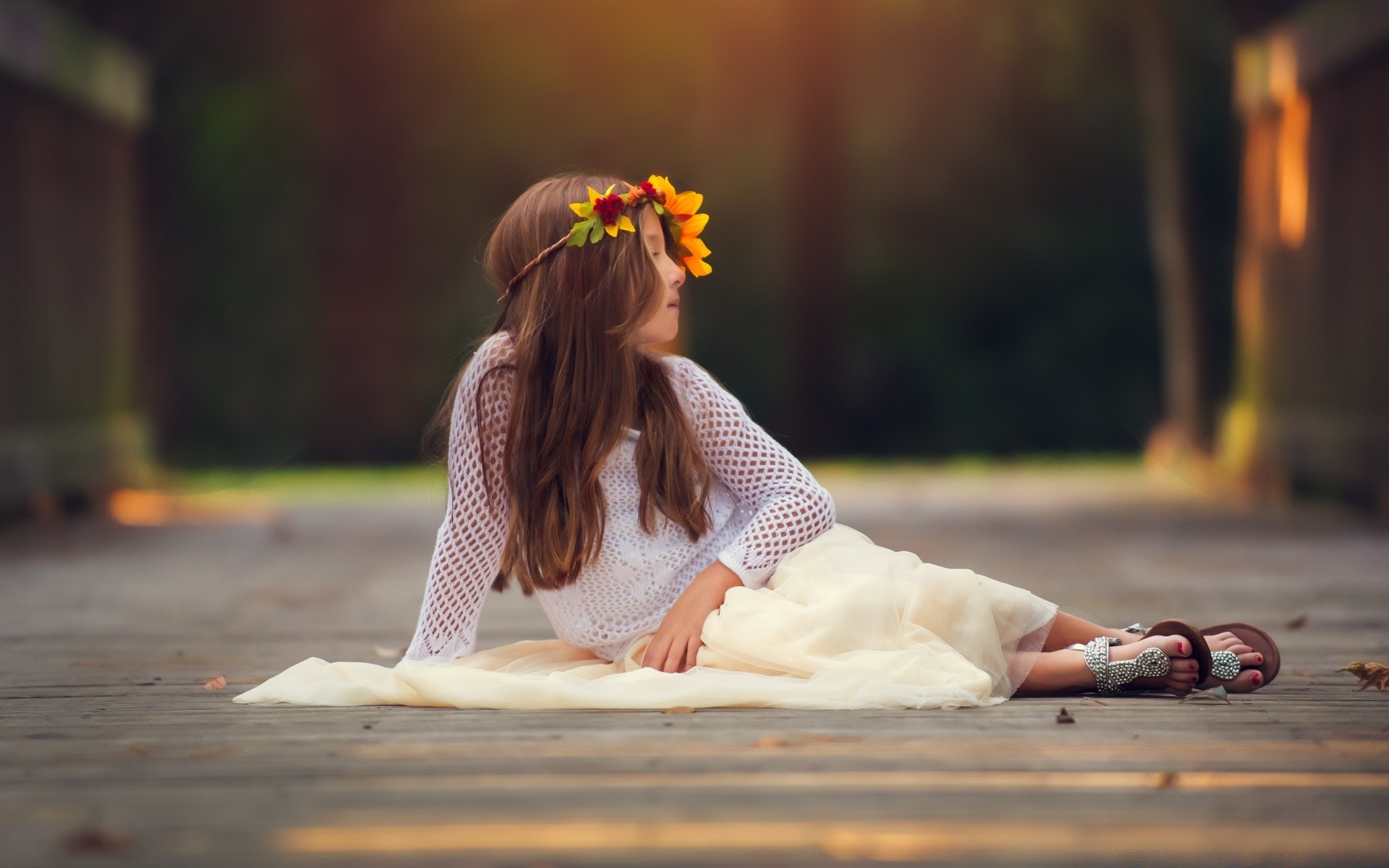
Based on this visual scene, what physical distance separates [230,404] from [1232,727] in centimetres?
1649

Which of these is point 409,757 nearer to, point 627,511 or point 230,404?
point 627,511

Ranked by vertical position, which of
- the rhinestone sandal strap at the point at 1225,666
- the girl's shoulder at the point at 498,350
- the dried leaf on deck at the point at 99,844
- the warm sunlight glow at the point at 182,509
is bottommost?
the warm sunlight glow at the point at 182,509

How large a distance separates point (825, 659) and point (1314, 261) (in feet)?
22.1

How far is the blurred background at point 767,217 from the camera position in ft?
29.1

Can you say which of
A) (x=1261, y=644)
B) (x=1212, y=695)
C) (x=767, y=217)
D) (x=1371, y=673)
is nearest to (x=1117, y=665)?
(x=1212, y=695)

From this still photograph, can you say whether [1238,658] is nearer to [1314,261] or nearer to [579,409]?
[579,409]

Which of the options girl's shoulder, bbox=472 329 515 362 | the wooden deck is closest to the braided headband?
girl's shoulder, bbox=472 329 515 362

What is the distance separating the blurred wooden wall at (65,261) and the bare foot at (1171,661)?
21.1ft

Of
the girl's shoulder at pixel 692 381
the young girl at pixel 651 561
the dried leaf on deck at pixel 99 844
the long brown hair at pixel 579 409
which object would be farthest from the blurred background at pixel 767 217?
the dried leaf on deck at pixel 99 844

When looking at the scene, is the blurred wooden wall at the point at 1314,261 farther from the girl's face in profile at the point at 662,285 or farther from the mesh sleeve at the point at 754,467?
the girl's face in profile at the point at 662,285

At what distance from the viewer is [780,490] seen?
348 centimetres

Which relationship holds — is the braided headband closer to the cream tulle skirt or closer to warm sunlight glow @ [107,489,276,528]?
the cream tulle skirt

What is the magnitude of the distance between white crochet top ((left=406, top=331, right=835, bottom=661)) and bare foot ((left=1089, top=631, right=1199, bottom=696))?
680 mm

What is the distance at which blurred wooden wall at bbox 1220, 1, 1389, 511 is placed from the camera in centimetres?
809
